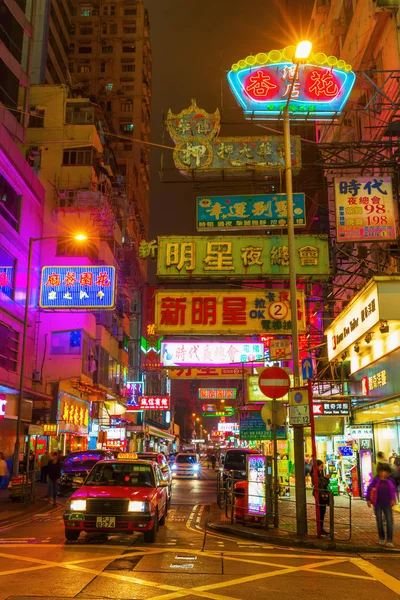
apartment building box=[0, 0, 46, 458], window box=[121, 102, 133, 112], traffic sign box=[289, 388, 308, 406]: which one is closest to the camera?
traffic sign box=[289, 388, 308, 406]

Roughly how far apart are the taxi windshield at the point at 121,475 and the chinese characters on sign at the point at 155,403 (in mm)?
40997

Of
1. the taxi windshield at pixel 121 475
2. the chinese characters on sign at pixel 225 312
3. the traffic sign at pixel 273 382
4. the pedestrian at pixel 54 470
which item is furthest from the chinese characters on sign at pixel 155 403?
the taxi windshield at pixel 121 475

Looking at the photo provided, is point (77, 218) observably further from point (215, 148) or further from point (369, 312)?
point (369, 312)

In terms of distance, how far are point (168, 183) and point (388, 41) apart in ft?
37.7

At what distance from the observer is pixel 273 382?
1372 centimetres

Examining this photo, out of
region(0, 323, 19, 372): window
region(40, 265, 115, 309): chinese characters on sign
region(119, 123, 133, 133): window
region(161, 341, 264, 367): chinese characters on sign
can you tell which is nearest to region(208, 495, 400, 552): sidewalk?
region(161, 341, 264, 367): chinese characters on sign

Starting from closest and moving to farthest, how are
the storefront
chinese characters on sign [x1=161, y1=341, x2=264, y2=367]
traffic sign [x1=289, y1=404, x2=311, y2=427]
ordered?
traffic sign [x1=289, y1=404, x2=311, y2=427], chinese characters on sign [x1=161, y1=341, x2=264, y2=367], the storefront

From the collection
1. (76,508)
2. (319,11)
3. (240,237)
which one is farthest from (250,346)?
(319,11)

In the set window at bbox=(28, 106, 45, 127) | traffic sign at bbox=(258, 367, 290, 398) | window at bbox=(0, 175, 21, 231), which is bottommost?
traffic sign at bbox=(258, 367, 290, 398)

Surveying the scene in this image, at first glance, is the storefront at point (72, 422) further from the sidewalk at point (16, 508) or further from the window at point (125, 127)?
the window at point (125, 127)

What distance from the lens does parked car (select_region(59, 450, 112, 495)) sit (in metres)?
23.6

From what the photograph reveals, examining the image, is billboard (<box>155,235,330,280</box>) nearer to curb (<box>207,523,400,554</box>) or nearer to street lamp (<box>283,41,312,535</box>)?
street lamp (<box>283,41,312,535</box>)

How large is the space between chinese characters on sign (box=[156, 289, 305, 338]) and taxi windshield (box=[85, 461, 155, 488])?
531 cm

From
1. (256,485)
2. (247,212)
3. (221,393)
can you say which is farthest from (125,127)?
(256,485)
